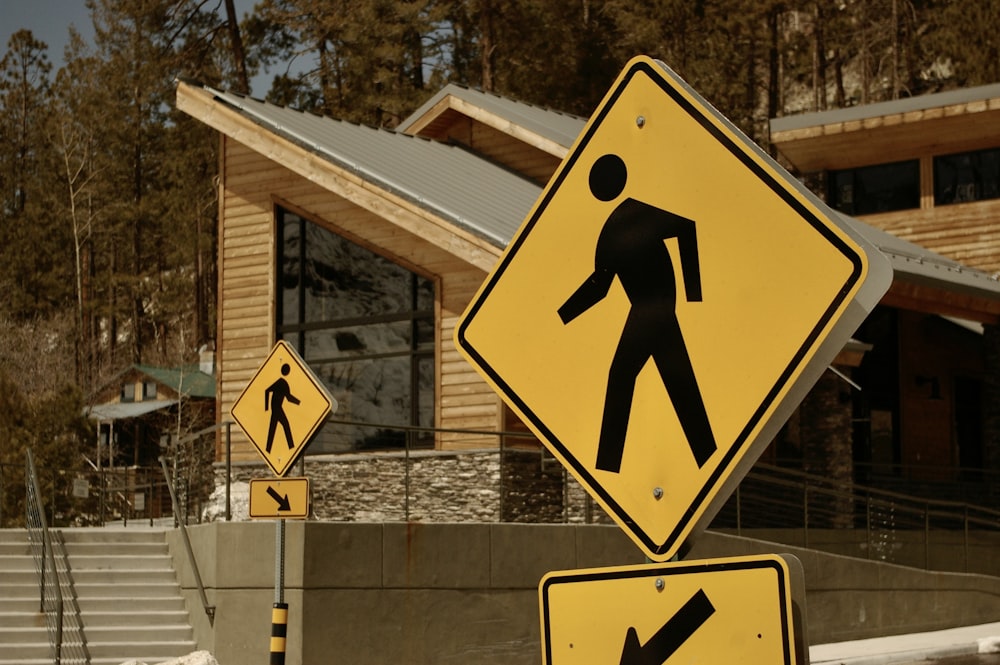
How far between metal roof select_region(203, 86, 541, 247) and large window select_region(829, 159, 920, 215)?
9.64 m

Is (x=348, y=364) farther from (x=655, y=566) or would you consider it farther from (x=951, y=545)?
(x=655, y=566)

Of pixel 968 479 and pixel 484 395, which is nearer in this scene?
pixel 484 395

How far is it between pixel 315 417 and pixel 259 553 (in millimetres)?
4757

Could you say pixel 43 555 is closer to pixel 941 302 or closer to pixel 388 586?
pixel 388 586

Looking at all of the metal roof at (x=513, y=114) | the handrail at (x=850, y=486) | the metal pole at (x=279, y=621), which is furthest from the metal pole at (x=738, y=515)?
the metal pole at (x=279, y=621)

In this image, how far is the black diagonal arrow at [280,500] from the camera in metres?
11.3

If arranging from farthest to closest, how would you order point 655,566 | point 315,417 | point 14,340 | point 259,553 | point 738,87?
point 14,340
point 738,87
point 259,553
point 315,417
point 655,566

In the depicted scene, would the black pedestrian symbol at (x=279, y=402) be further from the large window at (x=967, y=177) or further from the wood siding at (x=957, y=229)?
the large window at (x=967, y=177)

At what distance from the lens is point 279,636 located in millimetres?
10898

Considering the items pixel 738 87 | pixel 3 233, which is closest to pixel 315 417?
pixel 738 87

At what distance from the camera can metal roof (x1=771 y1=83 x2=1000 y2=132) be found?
97.4ft

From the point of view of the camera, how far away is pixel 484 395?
20359 mm

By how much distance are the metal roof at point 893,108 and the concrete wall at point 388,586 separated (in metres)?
16.3

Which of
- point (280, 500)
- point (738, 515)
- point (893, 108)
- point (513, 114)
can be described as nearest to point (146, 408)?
point (513, 114)
